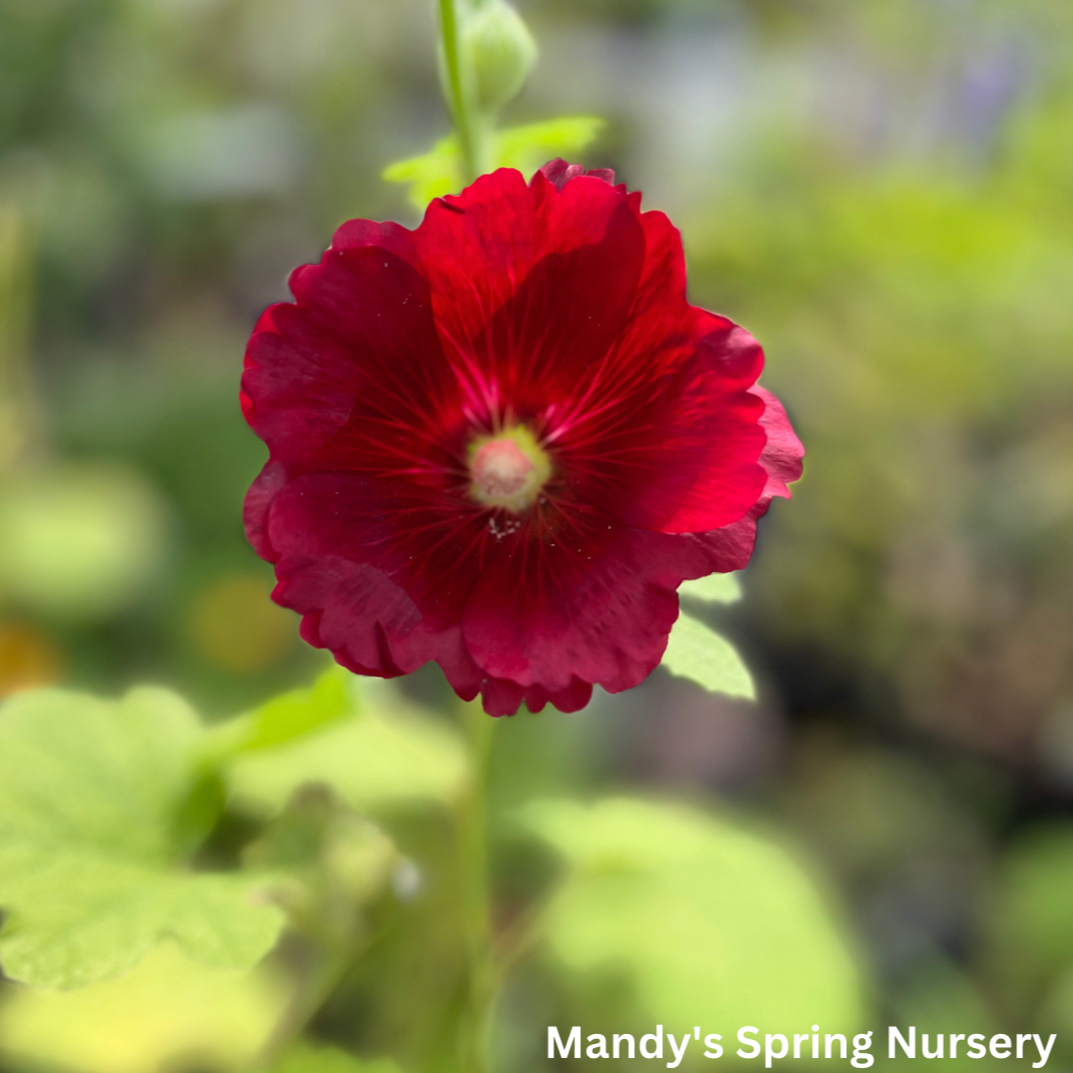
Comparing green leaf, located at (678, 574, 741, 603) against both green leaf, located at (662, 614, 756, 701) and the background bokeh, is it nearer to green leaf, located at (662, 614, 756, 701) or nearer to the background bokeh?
green leaf, located at (662, 614, 756, 701)

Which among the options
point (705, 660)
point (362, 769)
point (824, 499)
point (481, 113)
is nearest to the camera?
point (705, 660)

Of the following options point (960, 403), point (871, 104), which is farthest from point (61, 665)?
point (871, 104)

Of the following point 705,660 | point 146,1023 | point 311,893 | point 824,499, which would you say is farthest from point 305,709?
point 824,499

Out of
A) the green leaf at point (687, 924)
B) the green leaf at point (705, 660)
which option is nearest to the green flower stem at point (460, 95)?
the green leaf at point (705, 660)

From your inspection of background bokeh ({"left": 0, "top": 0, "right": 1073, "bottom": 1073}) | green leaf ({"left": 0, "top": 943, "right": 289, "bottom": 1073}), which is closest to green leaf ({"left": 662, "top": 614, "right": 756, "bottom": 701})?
green leaf ({"left": 0, "top": 943, "right": 289, "bottom": 1073})

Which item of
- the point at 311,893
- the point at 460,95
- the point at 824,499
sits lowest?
the point at 311,893

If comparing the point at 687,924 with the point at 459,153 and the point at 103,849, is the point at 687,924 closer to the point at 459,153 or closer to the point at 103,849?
the point at 103,849

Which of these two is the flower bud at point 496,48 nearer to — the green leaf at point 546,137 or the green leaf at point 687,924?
the green leaf at point 546,137
